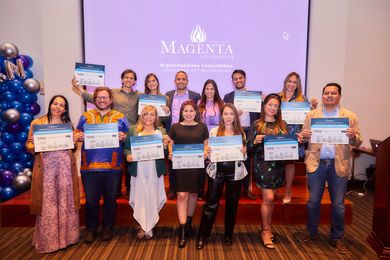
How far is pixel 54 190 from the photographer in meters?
2.88

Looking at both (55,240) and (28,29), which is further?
(28,29)

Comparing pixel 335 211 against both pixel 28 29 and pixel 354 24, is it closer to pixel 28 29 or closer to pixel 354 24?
pixel 354 24

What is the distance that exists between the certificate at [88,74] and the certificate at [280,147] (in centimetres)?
198

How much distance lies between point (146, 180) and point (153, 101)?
91 cm

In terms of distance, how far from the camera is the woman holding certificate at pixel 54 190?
2.81m

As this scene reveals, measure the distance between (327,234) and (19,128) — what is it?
15.1ft

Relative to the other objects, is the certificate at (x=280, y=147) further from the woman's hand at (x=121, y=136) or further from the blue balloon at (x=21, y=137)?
the blue balloon at (x=21, y=137)

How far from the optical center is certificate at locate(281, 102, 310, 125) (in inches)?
127

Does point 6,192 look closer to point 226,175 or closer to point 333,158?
point 226,175

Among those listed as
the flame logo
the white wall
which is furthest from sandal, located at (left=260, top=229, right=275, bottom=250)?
the flame logo

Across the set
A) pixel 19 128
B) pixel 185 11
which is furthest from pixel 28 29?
pixel 185 11

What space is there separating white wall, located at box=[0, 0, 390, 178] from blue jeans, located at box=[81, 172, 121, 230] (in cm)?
216

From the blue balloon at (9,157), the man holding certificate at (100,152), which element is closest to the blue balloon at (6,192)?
the blue balloon at (9,157)

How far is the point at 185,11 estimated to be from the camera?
4727mm
